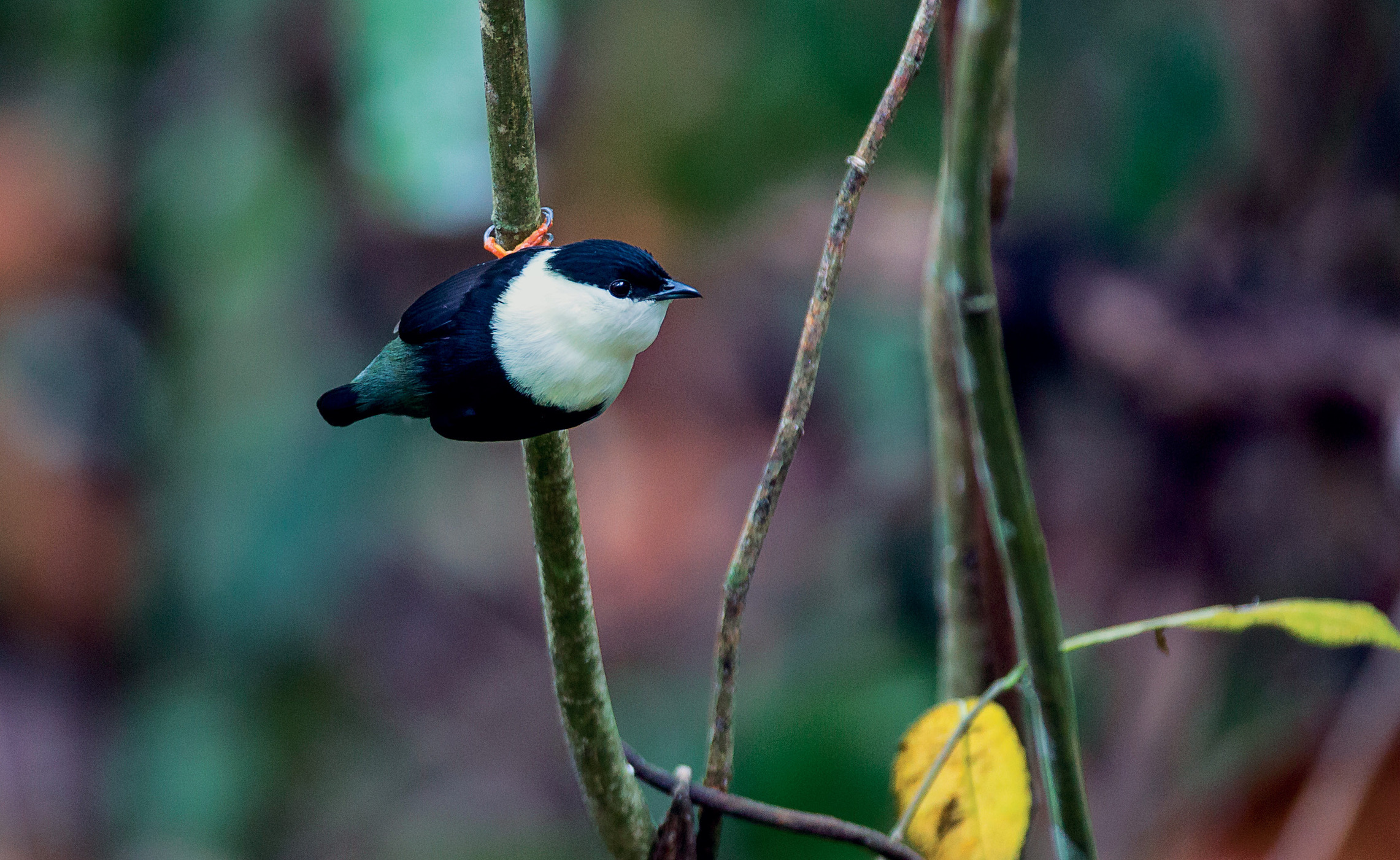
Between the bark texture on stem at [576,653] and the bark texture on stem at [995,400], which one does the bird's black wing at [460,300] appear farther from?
the bark texture on stem at [995,400]

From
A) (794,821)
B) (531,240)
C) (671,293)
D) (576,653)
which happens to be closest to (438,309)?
(531,240)

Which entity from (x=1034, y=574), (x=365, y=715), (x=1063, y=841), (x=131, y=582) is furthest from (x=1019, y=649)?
(x=131, y=582)

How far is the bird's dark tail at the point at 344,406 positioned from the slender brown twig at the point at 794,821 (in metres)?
0.48

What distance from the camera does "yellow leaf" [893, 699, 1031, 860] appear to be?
3.09 feet

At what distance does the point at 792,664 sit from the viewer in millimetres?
3178

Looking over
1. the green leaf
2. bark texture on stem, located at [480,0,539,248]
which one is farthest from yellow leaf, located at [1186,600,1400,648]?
bark texture on stem, located at [480,0,539,248]

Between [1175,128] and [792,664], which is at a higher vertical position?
[1175,128]

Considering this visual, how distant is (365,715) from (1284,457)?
2937mm

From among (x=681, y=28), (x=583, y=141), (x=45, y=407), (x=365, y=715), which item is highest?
(x=681, y=28)

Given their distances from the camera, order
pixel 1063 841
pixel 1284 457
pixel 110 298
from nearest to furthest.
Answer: pixel 1063 841, pixel 1284 457, pixel 110 298

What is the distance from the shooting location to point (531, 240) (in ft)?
3.65

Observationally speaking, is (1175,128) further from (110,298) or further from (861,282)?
(110,298)

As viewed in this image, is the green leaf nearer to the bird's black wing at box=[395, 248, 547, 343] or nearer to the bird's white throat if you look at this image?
the bird's white throat

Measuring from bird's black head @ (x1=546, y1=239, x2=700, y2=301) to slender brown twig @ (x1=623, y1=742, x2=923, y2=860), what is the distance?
49cm
